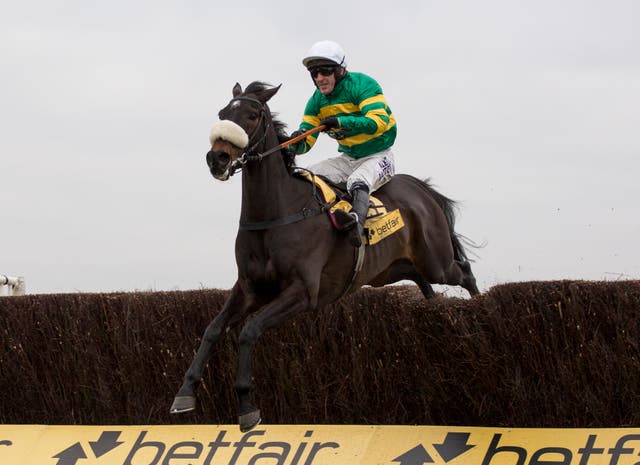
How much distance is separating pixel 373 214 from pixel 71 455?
3511mm

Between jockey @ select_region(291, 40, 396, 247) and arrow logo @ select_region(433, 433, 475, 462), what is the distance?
170cm

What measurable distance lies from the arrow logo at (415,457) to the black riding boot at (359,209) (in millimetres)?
1668

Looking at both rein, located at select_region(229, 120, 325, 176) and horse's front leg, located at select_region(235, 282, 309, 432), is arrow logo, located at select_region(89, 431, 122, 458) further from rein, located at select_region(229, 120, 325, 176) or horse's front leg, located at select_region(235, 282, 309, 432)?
rein, located at select_region(229, 120, 325, 176)

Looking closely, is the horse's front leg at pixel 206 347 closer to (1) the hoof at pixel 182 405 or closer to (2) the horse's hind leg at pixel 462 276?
(1) the hoof at pixel 182 405

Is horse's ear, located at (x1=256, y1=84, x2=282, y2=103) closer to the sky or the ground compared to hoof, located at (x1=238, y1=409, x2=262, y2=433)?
closer to the sky

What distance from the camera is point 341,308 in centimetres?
917

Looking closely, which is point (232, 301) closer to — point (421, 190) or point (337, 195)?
point (337, 195)

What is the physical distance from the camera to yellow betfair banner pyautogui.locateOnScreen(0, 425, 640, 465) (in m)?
7.76

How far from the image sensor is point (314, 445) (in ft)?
28.1

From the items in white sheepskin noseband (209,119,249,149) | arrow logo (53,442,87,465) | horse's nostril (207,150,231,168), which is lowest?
arrow logo (53,442,87,465)

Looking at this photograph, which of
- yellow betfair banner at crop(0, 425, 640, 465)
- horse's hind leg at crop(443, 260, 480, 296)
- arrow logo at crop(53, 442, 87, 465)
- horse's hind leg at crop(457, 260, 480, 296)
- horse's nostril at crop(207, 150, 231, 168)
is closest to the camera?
horse's nostril at crop(207, 150, 231, 168)

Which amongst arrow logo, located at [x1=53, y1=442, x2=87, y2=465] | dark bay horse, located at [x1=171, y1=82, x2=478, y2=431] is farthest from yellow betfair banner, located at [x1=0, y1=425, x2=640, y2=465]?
dark bay horse, located at [x1=171, y1=82, x2=478, y2=431]

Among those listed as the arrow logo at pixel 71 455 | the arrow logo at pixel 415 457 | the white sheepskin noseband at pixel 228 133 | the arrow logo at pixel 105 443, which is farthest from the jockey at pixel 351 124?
the arrow logo at pixel 71 455

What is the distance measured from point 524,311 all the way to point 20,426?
15.9ft
